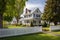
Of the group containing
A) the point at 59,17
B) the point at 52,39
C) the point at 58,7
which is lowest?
the point at 52,39

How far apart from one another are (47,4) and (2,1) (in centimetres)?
2561

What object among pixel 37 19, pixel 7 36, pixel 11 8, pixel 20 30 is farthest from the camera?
pixel 37 19

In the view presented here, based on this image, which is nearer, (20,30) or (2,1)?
(2,1)

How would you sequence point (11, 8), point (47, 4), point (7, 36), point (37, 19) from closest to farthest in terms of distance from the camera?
point (7, 36) → point (11, 8) → point (47, 4) → point (37, 19)

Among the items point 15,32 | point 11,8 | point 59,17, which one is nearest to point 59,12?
point 59,17

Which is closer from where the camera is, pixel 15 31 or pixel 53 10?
pixel 15 31

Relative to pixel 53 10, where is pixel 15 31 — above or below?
below

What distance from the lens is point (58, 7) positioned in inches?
1713

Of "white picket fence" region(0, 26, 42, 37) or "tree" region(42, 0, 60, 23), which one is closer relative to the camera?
"white picket fence" region(0, 26, 42, 37)

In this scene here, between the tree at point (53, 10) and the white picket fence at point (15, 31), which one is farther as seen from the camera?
the tree at point (53, 10)

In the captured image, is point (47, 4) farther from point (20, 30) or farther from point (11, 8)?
point (20, 30)

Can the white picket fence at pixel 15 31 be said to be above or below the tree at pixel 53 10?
below

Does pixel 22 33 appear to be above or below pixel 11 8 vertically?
below

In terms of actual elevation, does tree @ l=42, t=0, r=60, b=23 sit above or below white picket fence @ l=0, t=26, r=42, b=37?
above
